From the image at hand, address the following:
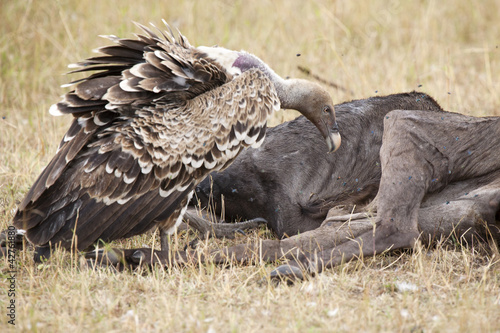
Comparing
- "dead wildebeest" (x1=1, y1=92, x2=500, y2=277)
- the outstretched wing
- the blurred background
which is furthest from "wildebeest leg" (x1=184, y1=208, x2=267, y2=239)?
the blurred background

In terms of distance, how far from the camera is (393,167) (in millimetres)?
3904

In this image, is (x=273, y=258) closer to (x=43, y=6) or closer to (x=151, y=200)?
(x=151, y=200)

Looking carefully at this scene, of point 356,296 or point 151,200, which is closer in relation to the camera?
point 356,296

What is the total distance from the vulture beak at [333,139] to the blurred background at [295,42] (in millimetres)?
2010

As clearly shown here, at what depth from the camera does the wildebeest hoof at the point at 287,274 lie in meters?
3.43

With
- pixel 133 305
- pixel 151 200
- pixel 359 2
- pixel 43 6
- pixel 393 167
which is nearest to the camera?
pixel 133 305

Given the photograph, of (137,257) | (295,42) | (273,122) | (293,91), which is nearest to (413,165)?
(293,91)

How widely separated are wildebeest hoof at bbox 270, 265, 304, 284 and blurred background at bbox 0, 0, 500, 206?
3029 mm

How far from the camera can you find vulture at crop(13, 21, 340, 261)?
3.51m

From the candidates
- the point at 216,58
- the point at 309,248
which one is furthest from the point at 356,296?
the point at 216,58

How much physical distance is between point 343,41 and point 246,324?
600 cm

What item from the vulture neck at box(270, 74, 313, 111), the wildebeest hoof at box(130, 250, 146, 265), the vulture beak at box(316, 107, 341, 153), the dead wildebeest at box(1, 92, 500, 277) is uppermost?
the vulture neck at box(270, 74, 313, 111)

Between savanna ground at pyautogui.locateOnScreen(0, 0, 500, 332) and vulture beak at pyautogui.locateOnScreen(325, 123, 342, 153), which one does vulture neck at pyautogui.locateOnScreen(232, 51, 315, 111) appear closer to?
vulture beak at pyautogui.locateOnScreen(325, 123, 342, 153)

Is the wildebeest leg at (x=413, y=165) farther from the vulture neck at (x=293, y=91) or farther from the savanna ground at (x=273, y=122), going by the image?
the vulture neck at (x=293, y=91)
